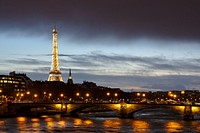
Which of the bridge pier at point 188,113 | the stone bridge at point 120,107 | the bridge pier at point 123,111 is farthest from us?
the bridge pier at point 123,111

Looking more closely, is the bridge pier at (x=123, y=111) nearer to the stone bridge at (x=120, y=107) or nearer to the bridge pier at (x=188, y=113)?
the stone bridge at (x=120, y=107)

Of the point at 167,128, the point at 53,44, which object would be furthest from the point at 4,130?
the point at 53,44

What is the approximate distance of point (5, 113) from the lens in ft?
356

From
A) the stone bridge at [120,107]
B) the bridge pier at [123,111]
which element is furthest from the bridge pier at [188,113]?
the bridge pier at [123,111]

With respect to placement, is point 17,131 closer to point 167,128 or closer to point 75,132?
point 75,132

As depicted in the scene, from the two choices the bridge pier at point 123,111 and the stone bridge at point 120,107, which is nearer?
the stone bridge at point 120,107

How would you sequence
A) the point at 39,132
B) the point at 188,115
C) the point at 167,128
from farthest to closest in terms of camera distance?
the point at 188,115 → the point at 167,128 → the point at 39,132

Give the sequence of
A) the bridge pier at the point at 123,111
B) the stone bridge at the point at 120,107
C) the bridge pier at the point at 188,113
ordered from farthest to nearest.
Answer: the bridge pier at the point at 123,111 → the stone bridge at the point at 120,107 → the bridge pier at the point at 188,113

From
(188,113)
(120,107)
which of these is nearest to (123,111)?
(120,107)

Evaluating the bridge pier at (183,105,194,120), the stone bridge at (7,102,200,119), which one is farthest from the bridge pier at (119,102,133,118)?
the bridge pier at (183,105,194,120)

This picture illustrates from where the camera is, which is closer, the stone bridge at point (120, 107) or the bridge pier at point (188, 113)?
the bridge pier at point (188, 113)

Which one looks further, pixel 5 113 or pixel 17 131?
pixel 5 113

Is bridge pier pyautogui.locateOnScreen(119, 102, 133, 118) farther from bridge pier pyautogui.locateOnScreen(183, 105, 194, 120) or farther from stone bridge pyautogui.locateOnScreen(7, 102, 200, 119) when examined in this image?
bridge pier pyautogui.locateOnScreen(183, 105, 194, 120)

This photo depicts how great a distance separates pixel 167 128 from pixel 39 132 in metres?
20.2
